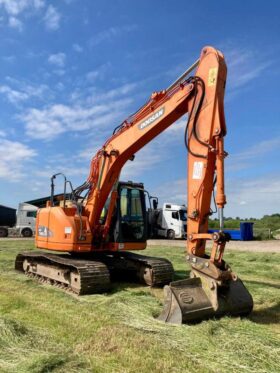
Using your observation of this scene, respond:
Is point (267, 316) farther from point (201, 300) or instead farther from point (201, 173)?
point (201, 173)

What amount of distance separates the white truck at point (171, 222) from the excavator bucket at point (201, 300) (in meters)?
25.3

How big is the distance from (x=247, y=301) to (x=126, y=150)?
4282mm

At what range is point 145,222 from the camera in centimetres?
1066

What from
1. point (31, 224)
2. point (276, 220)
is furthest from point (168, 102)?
point (276, 220)

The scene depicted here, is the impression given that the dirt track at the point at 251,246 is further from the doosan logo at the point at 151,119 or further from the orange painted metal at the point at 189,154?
the doosan logo at the point at 151,119

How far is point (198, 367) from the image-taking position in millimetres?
4590

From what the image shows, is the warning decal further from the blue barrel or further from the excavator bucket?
the blue barrel

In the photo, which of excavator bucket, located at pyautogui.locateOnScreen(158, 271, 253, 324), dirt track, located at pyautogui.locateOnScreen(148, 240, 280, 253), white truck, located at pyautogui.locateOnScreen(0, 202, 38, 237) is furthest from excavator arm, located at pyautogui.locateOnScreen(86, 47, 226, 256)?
white truck, located at pyautogui.locateOnScreen(0, 202, 38, 237)

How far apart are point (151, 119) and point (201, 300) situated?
12.7 ft

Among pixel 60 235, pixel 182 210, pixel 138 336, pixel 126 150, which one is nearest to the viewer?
pixel 138 336

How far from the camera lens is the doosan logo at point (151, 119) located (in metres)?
8.30

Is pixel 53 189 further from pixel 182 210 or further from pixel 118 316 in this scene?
pixel 182 210

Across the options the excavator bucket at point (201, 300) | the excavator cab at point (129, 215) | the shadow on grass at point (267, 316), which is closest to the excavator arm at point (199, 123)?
the excavator bucket at point (201, 300)

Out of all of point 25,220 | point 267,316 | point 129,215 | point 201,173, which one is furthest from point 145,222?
point 25,220
